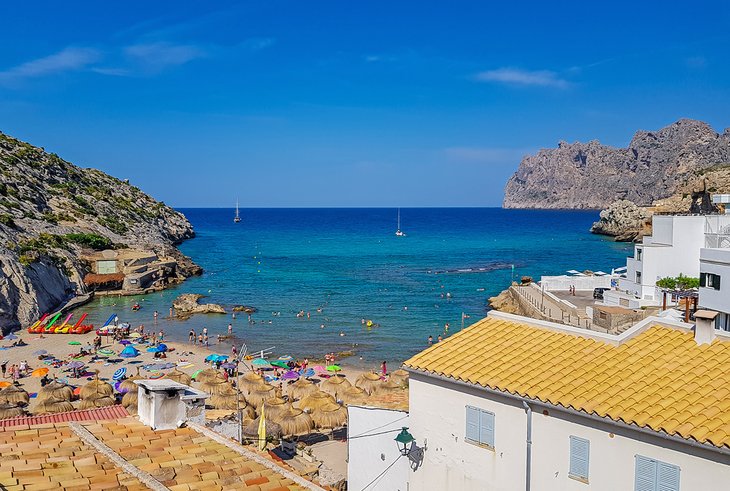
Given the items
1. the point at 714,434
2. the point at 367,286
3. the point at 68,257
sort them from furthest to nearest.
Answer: the point at 367,286 → the point at 68,257 → the point at 714,434

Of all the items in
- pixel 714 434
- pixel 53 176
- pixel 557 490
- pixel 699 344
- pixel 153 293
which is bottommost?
pixel 153 293

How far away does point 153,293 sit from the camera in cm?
7000

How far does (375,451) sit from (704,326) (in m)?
8.51

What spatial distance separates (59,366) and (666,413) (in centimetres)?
3637

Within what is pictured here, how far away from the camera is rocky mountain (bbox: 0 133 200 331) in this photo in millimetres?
53125

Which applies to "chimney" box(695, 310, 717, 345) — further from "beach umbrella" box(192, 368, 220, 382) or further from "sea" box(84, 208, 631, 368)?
"sea" box(84, 208, 631, 368)

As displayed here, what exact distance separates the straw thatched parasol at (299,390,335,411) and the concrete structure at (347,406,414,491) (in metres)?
10.1

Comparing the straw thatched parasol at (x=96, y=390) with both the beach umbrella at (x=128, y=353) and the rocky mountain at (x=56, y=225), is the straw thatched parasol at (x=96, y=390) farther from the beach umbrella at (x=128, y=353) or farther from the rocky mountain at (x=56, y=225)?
the rocky mountain at (x=56, y=225)

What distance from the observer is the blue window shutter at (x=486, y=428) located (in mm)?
12812

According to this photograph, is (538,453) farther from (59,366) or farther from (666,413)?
(59,366)

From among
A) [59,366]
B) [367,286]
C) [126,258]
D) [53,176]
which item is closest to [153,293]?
[126,258]

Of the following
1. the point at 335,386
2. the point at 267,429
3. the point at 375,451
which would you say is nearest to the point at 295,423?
Result: the point at 267,429

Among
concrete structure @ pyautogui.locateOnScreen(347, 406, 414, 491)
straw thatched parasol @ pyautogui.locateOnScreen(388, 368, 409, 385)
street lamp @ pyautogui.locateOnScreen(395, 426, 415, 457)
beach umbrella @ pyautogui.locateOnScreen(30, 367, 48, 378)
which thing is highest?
street lamp @ pyautogui.locateOnScreen(395, 426, 415, 457)

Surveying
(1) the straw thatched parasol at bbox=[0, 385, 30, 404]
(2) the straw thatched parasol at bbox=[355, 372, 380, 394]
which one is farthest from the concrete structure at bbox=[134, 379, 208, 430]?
(1) the straw thatched parasol at bbox=[0, 385, 30, 404]
